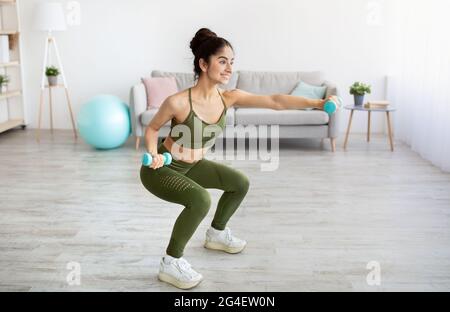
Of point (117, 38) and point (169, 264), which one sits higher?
point (117, 38)

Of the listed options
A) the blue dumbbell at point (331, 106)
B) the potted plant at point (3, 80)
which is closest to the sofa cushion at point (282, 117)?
the potted plant at point (3, 80)

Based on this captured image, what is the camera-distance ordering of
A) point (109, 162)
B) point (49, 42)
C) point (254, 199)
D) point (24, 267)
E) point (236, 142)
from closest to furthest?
point (24, 267)
point (254, 199)
point (109, 162)
point (236, 142)
point (49, 42)

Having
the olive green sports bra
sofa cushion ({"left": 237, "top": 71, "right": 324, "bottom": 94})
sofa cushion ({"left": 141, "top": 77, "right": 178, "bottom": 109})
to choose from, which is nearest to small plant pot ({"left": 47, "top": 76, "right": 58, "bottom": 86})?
sofa cushion ({"left": 141, "top": 77, "right": 178, "bottom": 109})

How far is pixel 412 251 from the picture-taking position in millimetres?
3262

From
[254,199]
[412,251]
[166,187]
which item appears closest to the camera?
[166,187]

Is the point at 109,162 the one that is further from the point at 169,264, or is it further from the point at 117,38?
the point at 169,264

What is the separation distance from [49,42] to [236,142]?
2448mm

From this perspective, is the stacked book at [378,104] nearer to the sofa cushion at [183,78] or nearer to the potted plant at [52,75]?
the sofa cushion at [183,78]

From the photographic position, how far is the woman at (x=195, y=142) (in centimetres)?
279

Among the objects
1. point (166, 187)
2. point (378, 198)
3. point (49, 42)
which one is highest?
point (49, 42)

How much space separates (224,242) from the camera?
3234 mm

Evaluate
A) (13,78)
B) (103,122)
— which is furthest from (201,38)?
(13,78)
